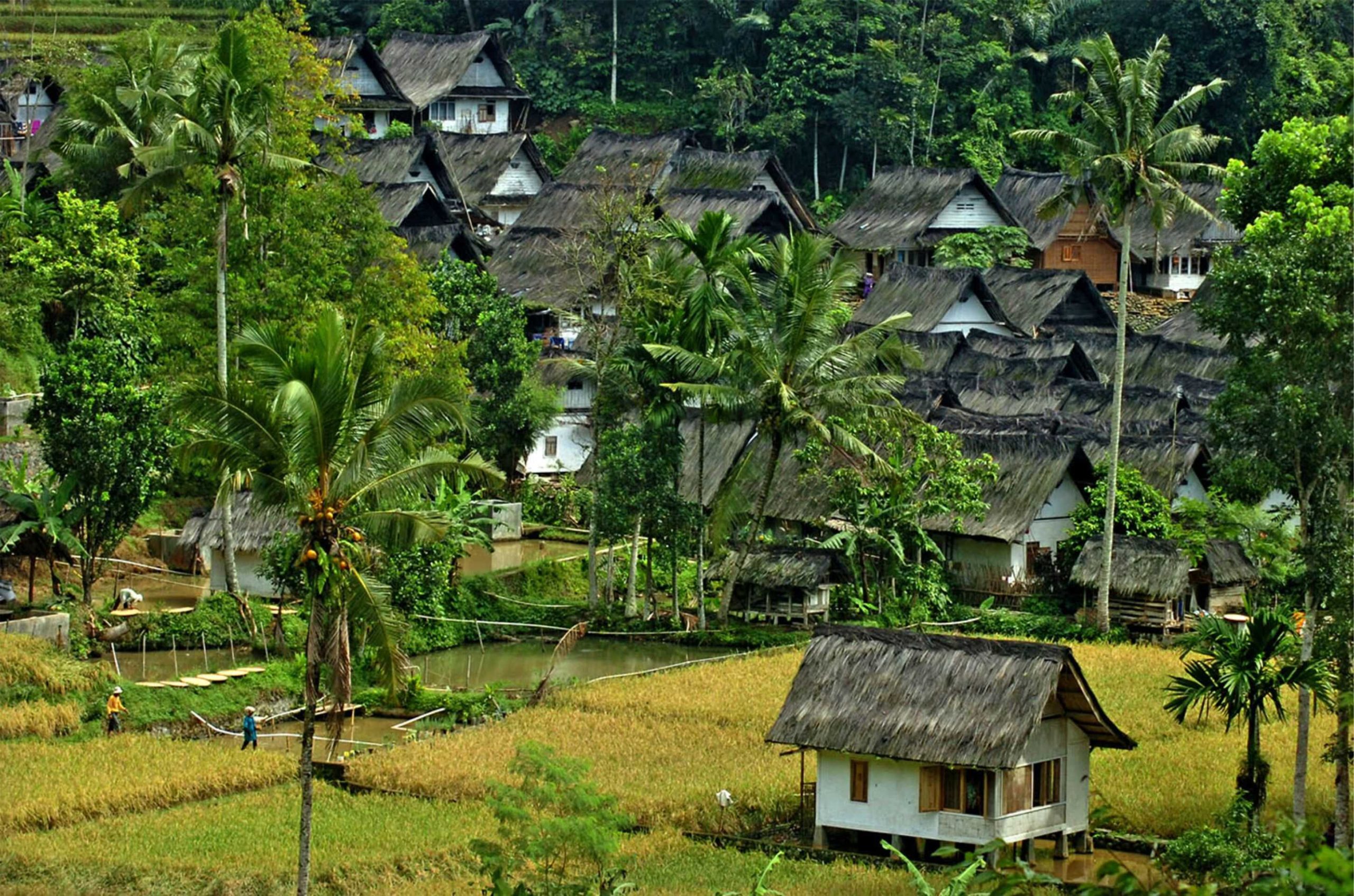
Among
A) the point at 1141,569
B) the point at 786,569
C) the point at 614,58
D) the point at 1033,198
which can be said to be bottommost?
the point at 786,569

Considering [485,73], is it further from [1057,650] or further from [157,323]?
[1057,650]

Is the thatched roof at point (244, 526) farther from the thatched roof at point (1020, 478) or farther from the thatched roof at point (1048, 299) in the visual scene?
the thatched roof at point (1048, 299)

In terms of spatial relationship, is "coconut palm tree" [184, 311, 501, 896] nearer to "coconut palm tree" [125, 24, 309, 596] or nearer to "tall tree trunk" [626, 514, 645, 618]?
"coconut palm tree" [125, 24, 309, 596]

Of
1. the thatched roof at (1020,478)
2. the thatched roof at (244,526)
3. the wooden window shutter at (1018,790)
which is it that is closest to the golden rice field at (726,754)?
the wooden window shutter at (1018,790)

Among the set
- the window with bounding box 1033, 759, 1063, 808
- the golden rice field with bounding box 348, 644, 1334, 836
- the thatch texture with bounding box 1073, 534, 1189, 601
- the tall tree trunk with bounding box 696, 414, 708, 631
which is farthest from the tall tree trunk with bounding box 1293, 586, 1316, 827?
the tall tree trunk with bounding box 696, 414, 708, 631

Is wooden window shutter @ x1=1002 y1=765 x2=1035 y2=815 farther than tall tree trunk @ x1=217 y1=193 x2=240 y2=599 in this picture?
No

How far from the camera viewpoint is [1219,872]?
21.3m

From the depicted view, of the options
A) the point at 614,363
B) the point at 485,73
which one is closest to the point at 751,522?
the point at 614,363

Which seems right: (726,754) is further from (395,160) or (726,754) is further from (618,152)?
(618,152)

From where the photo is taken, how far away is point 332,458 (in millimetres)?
20359

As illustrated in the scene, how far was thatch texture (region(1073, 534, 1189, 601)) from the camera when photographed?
36.2 m

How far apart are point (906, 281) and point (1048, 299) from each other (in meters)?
3.73

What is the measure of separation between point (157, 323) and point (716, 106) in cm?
3335

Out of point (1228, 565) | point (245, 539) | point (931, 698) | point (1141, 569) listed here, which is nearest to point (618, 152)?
point (245, 539)
